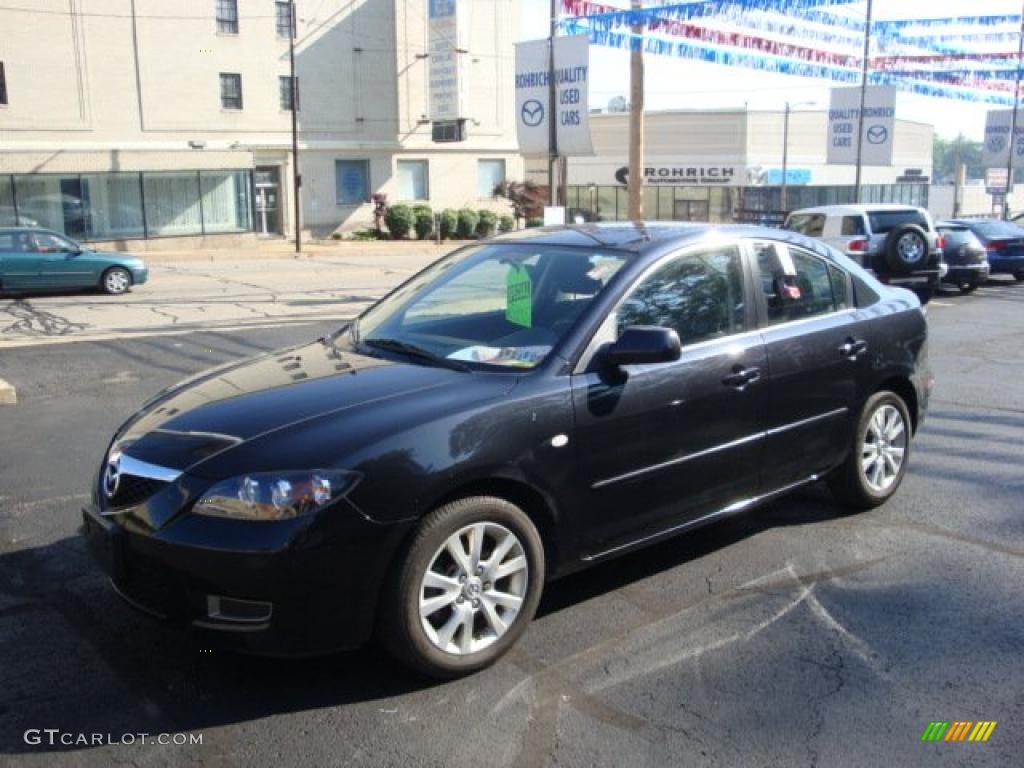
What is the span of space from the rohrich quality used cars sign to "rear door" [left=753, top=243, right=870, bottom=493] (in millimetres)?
12842

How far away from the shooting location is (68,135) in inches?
1390

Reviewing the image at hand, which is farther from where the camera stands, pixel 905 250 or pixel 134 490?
pixel 905 250

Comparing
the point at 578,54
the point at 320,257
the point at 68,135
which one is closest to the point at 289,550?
the point at 578,54

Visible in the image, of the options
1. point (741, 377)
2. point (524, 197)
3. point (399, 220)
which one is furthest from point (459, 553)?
point (524, 197)

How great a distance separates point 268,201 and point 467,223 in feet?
27.6

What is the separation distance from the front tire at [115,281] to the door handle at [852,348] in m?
17.8

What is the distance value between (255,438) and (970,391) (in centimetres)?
802

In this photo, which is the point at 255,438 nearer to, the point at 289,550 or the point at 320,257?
the point at 289,550

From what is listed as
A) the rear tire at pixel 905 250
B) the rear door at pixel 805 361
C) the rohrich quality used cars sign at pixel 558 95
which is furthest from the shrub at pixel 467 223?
the rear door at pixel 805 361

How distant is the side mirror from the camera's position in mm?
4180

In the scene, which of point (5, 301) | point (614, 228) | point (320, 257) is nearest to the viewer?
point (614, 228)

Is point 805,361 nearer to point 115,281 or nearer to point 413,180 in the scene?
point 115,281

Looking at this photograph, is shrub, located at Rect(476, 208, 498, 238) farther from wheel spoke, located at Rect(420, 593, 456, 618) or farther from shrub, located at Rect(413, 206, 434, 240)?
wheel spoke, located at Rect(420, 593, 456, 618)

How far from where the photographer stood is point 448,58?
41531 mm
